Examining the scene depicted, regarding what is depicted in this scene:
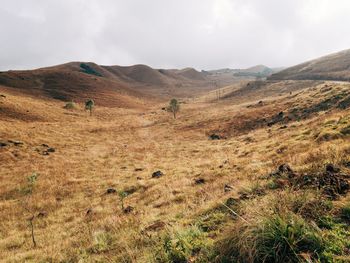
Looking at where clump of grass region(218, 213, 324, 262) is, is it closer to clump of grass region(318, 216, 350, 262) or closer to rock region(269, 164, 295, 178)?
clump of grass region(318, 216, 350, 262)

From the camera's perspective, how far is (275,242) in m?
4.27

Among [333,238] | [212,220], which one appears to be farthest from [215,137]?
[333,238]

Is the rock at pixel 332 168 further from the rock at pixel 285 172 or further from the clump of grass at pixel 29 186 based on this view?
the clump of grass at pixel 29 186

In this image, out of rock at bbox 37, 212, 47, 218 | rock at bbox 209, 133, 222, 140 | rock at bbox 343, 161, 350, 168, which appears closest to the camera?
rock at bbox 343, 161, 350, 168

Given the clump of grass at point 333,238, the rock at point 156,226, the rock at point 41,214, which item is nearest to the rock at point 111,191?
the rock at point 41,214

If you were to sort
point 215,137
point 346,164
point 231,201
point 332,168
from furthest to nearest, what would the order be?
point 215,137 → point 346,164 → point 231,201 → point 332,168

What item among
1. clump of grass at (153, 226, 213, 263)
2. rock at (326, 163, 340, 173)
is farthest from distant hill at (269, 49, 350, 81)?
clump of grass at (153, 226, 213, 263)

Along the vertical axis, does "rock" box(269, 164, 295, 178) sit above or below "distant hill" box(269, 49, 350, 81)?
above

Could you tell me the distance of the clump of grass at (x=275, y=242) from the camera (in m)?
4.18

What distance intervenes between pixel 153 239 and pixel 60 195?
1481 cm

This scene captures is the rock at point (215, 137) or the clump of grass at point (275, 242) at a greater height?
the clump of grass at point (275, 242)

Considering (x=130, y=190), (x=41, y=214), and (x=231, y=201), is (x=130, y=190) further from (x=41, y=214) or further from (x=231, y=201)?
(x=231, y=201)

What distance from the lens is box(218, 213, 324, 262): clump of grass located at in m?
4.18

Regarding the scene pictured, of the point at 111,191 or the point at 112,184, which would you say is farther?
the point at 112,184
